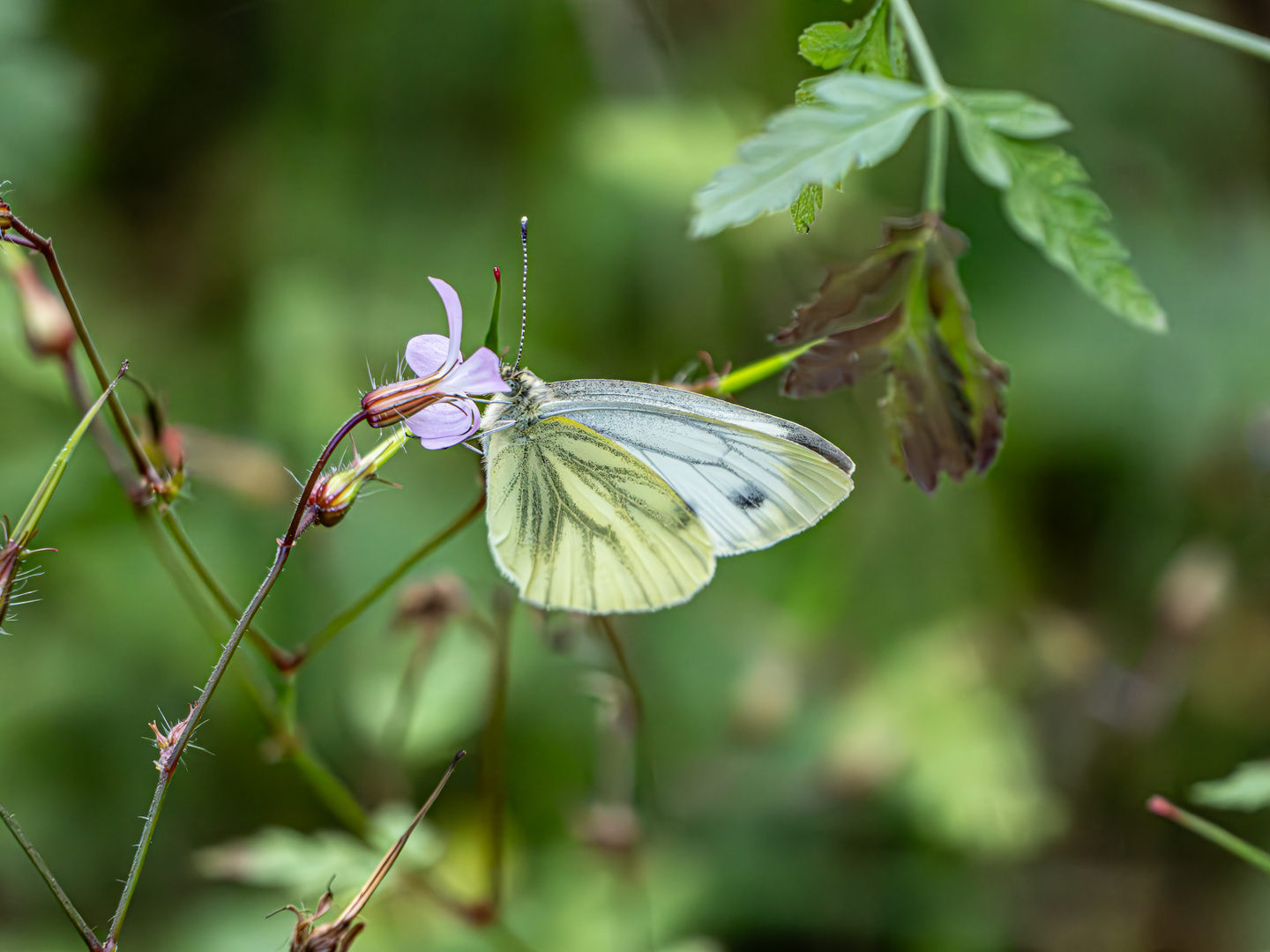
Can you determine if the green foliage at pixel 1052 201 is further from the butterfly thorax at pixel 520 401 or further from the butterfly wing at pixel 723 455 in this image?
the butterfly thorax at pixel 520 401

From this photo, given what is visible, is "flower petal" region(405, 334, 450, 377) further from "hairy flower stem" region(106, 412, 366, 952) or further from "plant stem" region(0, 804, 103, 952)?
"plant stem" region(0, 804, 103, 952)

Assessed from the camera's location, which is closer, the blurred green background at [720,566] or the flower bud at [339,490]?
the flower bud at [339,490]

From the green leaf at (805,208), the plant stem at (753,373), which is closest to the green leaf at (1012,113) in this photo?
the green leaf at (805,208)

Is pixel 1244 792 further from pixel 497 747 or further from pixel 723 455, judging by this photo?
pixel 497 747

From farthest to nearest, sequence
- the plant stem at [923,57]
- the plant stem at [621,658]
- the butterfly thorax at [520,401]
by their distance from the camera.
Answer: the plant stem at [621,658]
the butterfly thorax at [520,401]
the plant stem at [923,57]

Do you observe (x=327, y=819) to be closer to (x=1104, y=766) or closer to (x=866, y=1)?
(x=1104, y=766)

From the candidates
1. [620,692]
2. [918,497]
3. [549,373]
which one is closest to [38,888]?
[620,692]
